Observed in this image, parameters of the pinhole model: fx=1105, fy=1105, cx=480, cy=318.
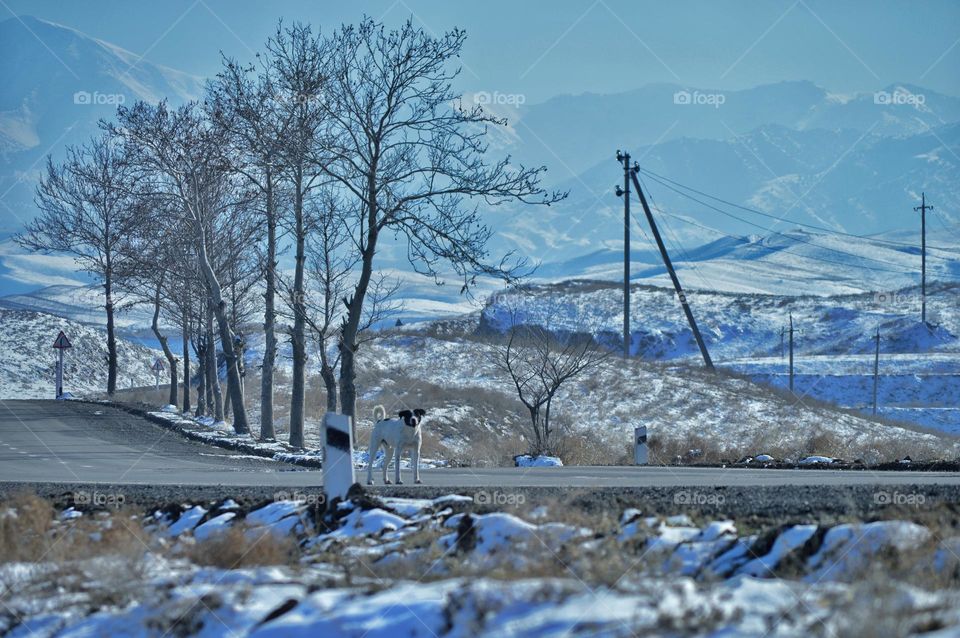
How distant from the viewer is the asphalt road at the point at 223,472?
15.1 m

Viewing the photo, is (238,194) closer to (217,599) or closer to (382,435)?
(382,435)

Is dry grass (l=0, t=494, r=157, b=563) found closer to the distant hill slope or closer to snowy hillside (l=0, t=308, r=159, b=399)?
snowy hillside (l=0, t=308, r=159, b=399)

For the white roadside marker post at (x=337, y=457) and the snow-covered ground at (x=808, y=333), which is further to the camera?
the snow-covered ground at (x=808, y=333)

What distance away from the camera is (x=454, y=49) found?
22.4 meters

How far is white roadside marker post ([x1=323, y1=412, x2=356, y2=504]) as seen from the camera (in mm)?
11047

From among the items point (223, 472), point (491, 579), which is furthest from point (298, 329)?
point (491, 579)

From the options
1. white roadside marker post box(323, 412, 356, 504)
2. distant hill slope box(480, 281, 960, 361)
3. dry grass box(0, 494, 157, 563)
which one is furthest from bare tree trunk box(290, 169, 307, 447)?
distant hill slope box(480, 281, 960, 361)

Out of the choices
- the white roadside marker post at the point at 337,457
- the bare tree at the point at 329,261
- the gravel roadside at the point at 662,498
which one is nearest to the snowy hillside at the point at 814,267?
the bare tree at the point at 329,261

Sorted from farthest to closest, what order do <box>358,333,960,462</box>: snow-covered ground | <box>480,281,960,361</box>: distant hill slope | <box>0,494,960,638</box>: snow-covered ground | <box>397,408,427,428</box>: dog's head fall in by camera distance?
1. <box>480,281,960,361</box>: distant hill slope
2. <box>358,333,960,462</box>: snow-covered ground
3. <box>397,408,427,428</box>: dog's head
4. <box>0,494,960,638</box>: snow-covered ground

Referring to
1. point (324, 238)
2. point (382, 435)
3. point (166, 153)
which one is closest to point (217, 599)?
point (382, 435)

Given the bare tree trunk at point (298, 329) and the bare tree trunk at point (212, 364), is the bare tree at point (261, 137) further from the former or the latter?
the bare tree trunk at point (212, 364)

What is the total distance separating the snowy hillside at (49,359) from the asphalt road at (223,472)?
35.6 m

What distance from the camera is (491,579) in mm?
6816

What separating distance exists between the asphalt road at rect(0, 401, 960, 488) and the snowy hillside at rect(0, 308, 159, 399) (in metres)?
35.6
